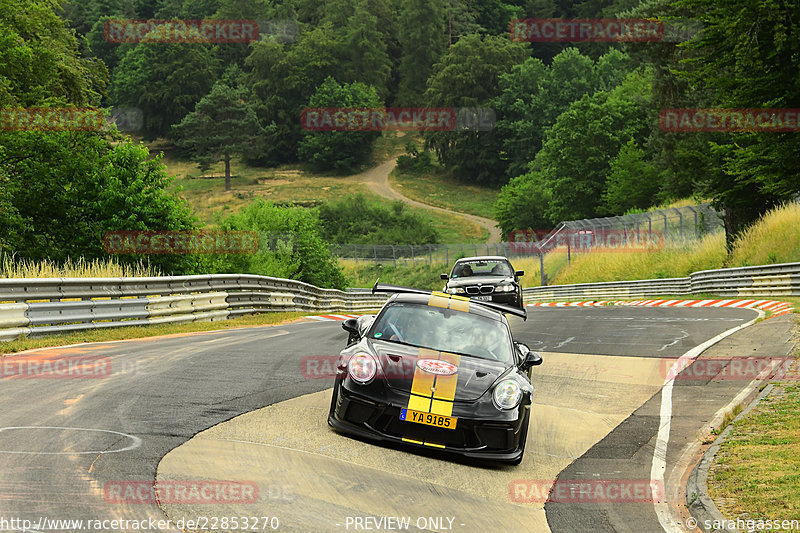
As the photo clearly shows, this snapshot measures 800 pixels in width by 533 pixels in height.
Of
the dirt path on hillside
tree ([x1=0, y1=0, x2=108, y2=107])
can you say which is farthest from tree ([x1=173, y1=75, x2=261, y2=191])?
tree ([x1=0, y1=0, x2=108, y2=107])

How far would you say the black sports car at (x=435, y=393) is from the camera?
300 inches

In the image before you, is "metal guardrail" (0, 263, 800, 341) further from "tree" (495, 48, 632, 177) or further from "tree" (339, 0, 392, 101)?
"tree" (339, 0, 392, 101)

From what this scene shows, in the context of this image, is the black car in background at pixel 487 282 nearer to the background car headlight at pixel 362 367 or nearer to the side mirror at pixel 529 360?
the side mirror at pixel 529 360

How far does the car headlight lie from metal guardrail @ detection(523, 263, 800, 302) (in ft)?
73.1

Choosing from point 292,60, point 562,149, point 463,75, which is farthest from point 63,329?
point 292,60

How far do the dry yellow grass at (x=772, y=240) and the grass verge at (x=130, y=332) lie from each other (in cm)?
Result: 1894

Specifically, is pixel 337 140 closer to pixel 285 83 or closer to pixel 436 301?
pixel 285 83

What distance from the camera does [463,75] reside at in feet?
424

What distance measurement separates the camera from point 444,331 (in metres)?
8.89

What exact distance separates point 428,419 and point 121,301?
1134cm

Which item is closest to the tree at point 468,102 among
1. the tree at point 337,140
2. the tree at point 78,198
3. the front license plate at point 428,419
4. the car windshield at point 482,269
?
the tree at point 337,140

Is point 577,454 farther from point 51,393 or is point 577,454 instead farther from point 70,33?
point 70,33

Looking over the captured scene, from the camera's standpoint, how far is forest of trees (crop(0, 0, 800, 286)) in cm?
1695

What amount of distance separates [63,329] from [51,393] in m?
6.79
